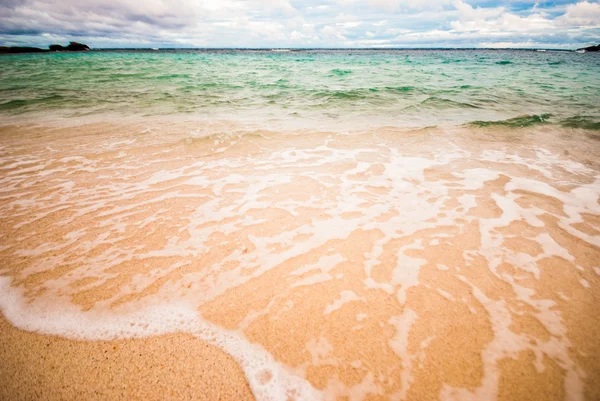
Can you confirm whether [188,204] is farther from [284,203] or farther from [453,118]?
[453,118]

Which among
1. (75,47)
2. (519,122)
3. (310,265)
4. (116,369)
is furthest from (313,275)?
(75,47)

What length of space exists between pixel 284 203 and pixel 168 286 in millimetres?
1722

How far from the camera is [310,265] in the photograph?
2568 millimetres

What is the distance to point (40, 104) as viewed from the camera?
9492 millimetres

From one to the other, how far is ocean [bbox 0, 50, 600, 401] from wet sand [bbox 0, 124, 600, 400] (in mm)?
15

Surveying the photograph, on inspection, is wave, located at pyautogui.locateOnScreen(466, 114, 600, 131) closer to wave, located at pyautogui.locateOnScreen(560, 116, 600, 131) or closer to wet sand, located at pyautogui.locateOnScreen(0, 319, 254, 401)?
wave, located at pyautogui.locateOnScreen(560, 116, 600, 131)

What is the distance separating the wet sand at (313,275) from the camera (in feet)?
5.66

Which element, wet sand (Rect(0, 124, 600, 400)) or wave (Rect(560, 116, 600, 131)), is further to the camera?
wave (Rect(560, 116, 600, 131))

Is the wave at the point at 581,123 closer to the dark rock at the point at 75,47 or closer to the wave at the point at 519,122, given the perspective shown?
the wave at the point at 519,122

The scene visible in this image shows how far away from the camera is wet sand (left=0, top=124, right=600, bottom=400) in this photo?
5.66 feet

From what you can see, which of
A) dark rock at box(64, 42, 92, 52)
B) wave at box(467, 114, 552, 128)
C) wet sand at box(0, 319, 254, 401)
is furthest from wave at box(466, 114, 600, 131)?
dark rock at box(64, 42, 92, 52)

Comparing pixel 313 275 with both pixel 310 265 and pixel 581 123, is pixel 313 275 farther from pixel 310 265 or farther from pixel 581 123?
pixel 581 123

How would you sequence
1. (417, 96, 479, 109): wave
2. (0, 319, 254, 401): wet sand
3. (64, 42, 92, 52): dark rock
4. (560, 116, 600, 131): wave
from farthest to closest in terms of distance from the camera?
(64, 42, 92, 52): dark rock, (417, 96, 479, 109): wave, (560, 116, 600, 131): wave, (0, 319, 254, 401): wet sand

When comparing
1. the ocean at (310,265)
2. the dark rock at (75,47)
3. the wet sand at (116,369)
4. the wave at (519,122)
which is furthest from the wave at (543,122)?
the dark rock at (75,47)
